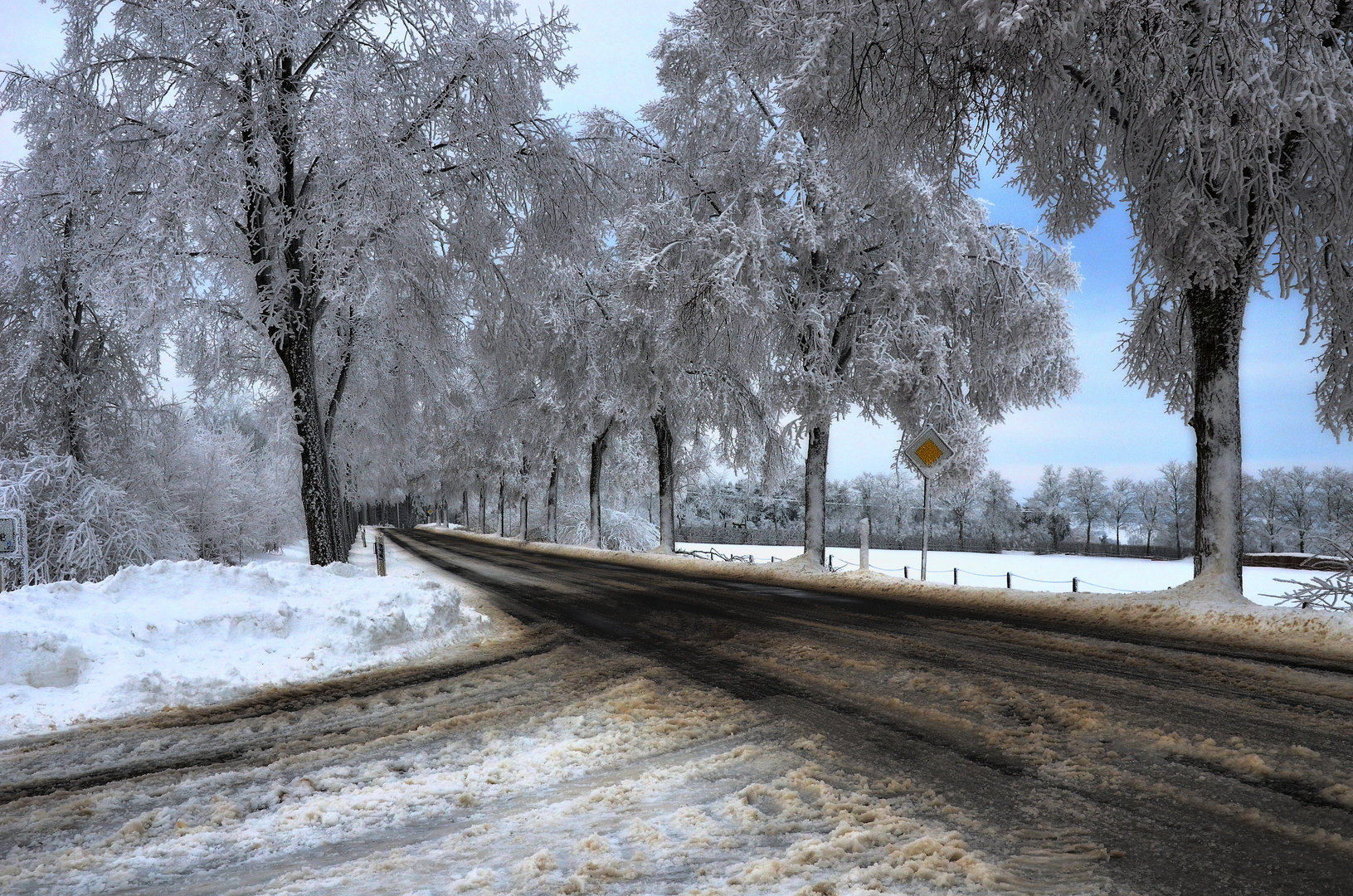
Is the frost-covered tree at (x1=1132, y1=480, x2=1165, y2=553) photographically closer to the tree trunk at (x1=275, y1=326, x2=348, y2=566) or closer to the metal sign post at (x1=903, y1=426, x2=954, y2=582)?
the metal sign post at (x1=903, y1=426, x2=954, y2=582)

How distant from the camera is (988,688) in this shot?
499cm

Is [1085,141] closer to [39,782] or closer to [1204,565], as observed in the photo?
[1204,565]

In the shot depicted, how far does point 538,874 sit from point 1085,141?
35.0ft

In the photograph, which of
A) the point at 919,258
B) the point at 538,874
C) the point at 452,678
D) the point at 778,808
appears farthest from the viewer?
the point at 919,258

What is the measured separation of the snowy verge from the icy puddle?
5.55m

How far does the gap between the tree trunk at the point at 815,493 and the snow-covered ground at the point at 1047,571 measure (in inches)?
46.8

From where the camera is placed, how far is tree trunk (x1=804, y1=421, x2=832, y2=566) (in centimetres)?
1817

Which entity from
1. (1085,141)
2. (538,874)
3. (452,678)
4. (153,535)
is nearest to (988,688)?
(538,874)

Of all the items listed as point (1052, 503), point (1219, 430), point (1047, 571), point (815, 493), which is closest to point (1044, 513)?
point (1052, 503)

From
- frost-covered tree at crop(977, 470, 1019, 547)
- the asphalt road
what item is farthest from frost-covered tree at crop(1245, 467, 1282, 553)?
the asphalt road

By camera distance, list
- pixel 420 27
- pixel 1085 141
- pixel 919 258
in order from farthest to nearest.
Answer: pixel 919 258
pixel 420 27
pixel 1085 141

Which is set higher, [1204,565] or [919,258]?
[919,258]

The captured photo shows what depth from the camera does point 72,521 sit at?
1309 centimetres

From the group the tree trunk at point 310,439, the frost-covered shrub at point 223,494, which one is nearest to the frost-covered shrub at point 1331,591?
the tree trunk at point 310,439
